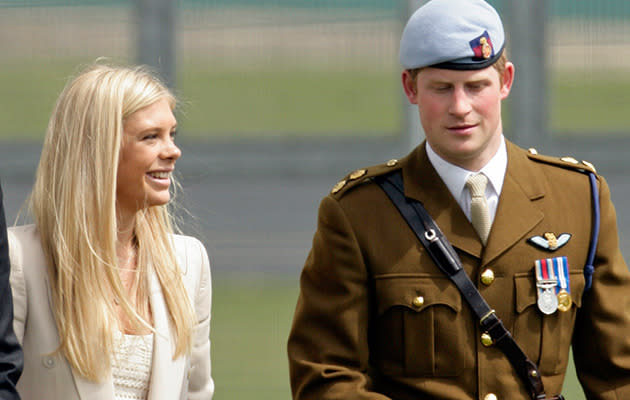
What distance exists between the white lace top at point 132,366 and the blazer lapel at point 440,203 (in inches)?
31.4

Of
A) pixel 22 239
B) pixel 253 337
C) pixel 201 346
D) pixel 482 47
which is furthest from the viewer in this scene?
pixel 253 337

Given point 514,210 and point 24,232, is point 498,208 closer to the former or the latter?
point 514,210

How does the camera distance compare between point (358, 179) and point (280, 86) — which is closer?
point (358, 179)

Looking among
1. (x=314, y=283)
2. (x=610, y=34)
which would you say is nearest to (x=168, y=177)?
(x=314, y=283)

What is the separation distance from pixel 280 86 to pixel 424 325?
334 inches

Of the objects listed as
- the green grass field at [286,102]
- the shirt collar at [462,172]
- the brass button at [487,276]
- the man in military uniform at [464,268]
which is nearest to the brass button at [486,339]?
the man in military uniform at [464,268]

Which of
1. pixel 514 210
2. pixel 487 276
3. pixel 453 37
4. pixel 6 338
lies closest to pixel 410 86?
pixel 453 37

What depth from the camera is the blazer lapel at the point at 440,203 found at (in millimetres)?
2961

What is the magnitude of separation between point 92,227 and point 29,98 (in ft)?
28.0

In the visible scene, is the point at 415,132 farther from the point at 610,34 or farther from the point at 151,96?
the point at 610,34

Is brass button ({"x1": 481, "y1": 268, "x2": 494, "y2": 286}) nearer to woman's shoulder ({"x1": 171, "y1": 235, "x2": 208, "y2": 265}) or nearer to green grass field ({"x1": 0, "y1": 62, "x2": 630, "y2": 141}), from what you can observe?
woman's shoulder ({"x1": 171, "y1": 235, "x2": 208, "y2": 265})

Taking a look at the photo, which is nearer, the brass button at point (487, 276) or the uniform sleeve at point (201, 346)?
the brass button at point (487, 276)

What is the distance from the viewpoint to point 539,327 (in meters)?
2.94

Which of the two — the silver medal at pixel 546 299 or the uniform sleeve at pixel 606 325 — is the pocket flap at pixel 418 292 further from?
the uniform sleeve at pixel 606 325
